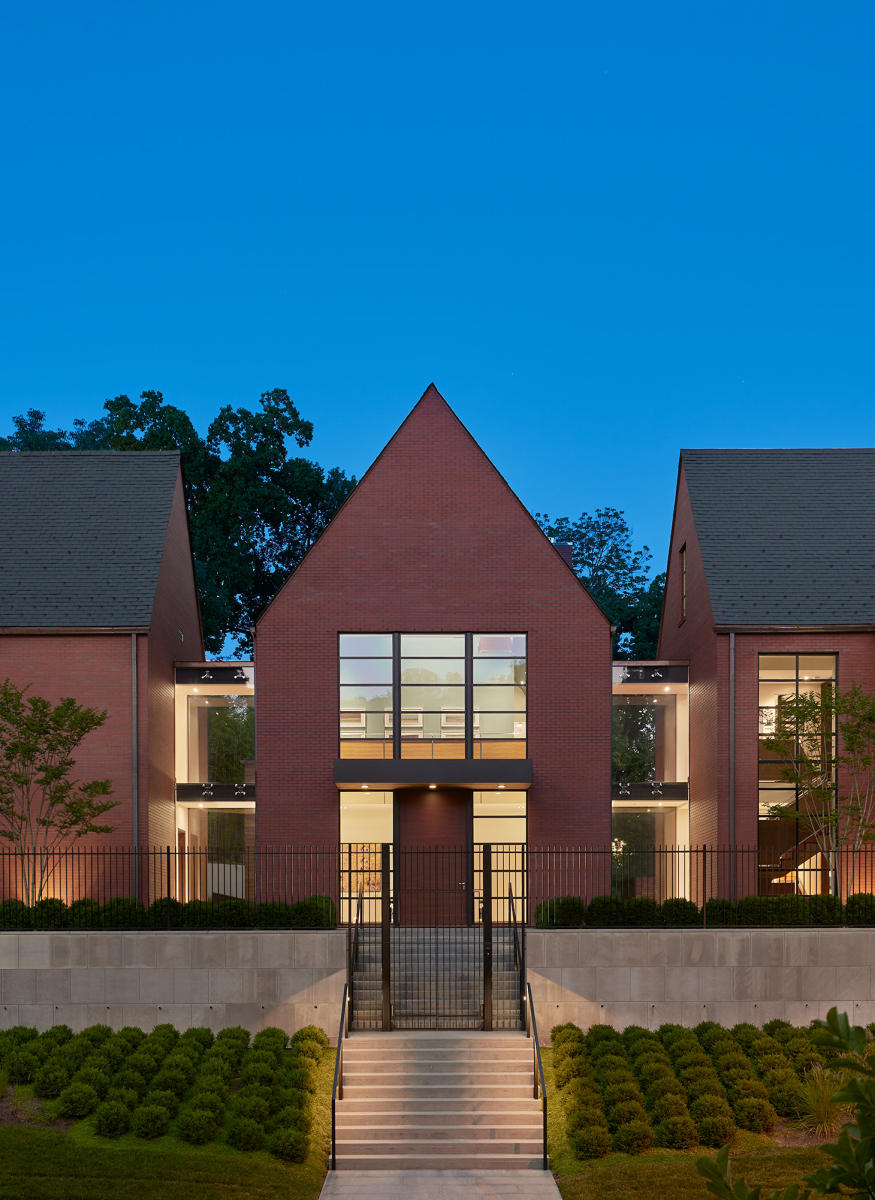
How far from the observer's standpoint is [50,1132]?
16.6m

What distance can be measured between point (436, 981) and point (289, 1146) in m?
5.74

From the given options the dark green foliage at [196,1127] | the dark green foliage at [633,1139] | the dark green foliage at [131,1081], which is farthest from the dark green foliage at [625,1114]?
the dark green foliage at [131,1081]

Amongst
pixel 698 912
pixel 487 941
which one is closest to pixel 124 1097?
pixel 487 941

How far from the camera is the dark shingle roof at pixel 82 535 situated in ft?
90.8

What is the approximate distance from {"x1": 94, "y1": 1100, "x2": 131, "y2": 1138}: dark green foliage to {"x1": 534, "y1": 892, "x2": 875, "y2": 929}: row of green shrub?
24.7 ft

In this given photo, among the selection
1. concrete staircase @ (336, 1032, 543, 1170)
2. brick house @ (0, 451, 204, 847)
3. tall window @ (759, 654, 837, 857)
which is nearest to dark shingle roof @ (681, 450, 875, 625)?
tall window @ (759, 654, 837, 857)

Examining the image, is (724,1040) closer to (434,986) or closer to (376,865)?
(434,986)

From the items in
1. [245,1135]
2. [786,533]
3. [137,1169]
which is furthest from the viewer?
[786,533]

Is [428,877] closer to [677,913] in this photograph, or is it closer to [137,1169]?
[677,913]

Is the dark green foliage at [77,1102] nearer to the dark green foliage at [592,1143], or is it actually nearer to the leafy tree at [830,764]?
the dark green foliage at [592,1143]

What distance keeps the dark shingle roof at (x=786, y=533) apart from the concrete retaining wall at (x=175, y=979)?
11591mm

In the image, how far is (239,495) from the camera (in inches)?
1909

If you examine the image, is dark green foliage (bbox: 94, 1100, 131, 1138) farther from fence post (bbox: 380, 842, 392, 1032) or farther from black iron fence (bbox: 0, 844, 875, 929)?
black iron fence (bbox: 0, 844, 875, 929)

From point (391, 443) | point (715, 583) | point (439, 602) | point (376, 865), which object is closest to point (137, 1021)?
point (376, 865)
